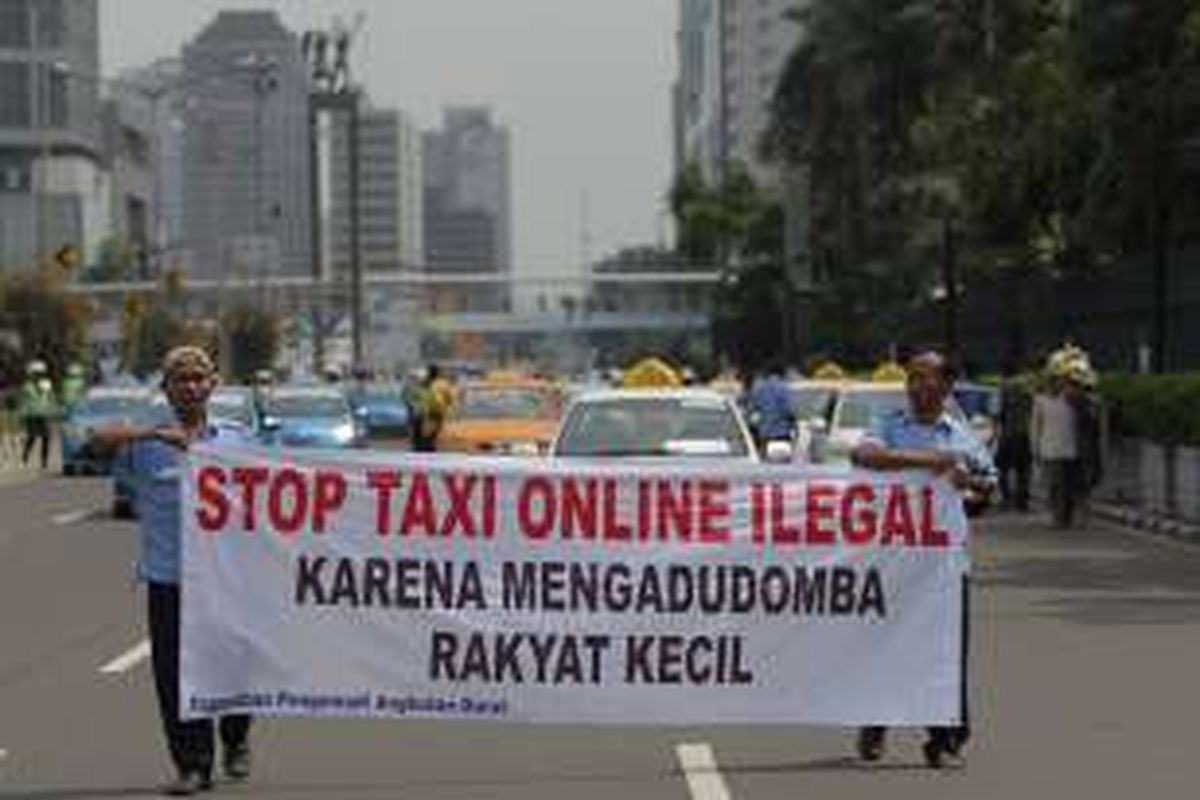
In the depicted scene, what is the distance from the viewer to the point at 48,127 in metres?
150

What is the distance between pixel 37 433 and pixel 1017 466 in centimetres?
2413

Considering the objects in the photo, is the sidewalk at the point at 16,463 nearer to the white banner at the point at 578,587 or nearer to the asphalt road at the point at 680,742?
the asphalt road at the point at 680,742

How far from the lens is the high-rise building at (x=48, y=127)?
147 metres

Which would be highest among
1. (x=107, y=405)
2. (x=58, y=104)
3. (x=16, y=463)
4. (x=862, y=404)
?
(x=58, y=104)

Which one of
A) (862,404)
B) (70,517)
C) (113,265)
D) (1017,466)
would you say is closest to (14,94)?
(113,265)

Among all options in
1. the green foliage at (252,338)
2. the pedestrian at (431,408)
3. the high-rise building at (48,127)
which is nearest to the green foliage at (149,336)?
the green foliage at (252,338)

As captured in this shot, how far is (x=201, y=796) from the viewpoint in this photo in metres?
11.6

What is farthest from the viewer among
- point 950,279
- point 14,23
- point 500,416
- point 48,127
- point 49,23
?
point 48,127

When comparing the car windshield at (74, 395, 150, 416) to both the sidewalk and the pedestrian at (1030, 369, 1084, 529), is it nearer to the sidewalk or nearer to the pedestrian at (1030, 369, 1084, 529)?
the sidewalk

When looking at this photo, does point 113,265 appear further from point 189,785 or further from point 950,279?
point 189,785

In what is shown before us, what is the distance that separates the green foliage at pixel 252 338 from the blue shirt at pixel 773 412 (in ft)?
242

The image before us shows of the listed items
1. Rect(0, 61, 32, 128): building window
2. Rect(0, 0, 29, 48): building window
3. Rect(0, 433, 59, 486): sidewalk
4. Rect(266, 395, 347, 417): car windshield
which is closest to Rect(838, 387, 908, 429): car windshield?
Rect(266, 395, 347, 417): car windshield

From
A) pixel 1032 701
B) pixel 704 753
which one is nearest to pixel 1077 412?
pixel 1032 701

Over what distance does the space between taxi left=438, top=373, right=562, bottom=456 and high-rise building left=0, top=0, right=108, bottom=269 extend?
10573 centimetres
